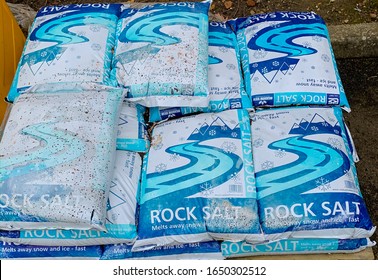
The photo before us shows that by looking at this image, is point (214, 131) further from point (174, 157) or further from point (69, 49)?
point (69, 49)

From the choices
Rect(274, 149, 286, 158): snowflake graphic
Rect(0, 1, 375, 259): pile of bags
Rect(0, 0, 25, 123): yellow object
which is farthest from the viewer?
Rect(0, 0, 25, 123): yellow object

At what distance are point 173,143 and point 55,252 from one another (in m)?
0.92

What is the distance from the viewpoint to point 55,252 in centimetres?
268

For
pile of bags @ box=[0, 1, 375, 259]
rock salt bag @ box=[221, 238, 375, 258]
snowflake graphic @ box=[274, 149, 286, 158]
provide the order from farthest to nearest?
1. snowflake graphic @ box=[274, 149, 286, 158]
2. rock salt bag @ box=[221, 238, 375, 258]
3. pile of bags @ box=[0, 1, 375, 259]

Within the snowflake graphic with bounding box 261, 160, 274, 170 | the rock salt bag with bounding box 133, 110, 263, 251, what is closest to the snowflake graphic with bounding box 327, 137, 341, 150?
the snowflake graphic with bounding box 261, 160, 274, 170

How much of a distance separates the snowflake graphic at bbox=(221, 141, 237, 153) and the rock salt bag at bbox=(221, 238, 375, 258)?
52 cm

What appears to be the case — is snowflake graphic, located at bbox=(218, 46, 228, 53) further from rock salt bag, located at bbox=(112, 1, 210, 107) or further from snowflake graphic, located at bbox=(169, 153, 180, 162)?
snowflake graphic, located at bbox=(169, 153, 180, 162)

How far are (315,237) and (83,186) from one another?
1.27 m

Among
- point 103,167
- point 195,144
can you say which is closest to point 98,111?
point 103,167

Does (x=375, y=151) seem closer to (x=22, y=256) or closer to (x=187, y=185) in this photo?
(x=187, y=185)

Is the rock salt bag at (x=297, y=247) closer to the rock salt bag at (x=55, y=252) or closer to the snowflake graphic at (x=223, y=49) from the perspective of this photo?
the rock salt bag at (x=55, y=252)

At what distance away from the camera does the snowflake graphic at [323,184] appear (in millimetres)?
2561

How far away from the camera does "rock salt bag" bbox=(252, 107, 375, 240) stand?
98.7 inches
